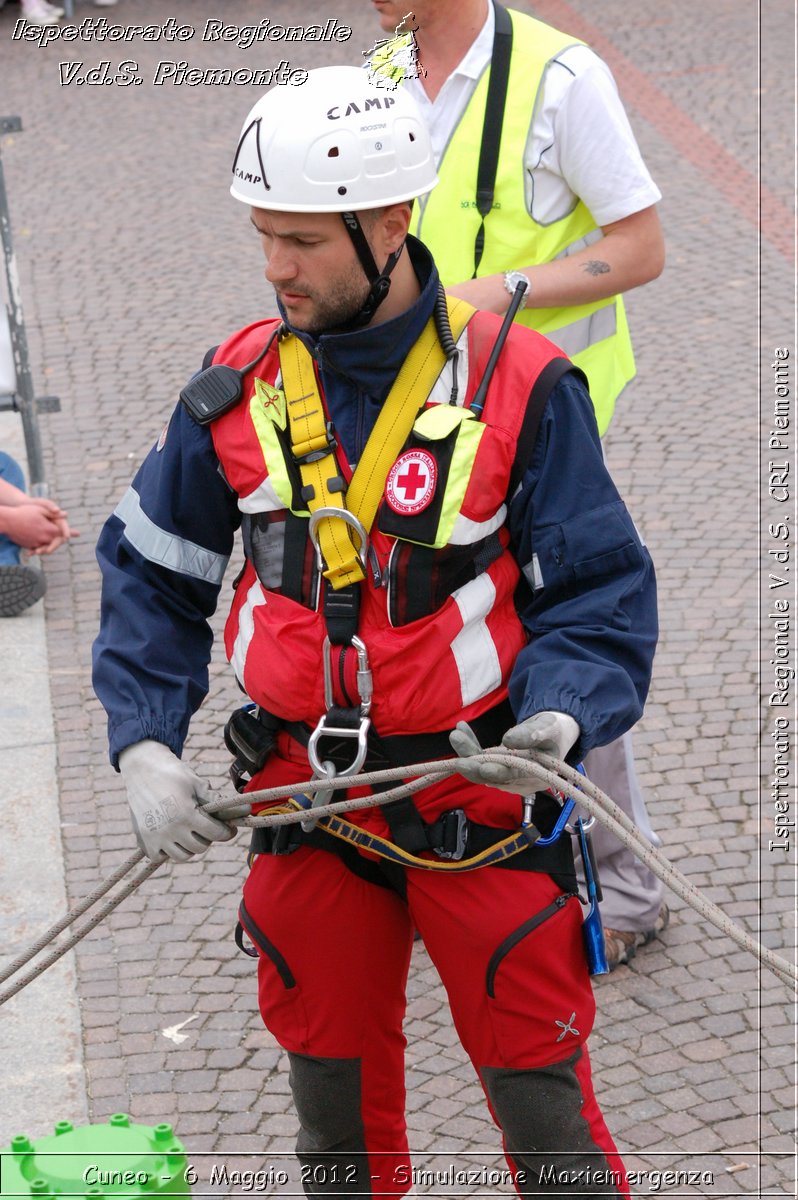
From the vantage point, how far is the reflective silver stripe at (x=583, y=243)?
374 centimetres

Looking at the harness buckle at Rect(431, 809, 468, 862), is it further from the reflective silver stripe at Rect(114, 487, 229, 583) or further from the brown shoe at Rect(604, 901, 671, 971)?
the brown shoe at Rect(604, 901, 671, 971)

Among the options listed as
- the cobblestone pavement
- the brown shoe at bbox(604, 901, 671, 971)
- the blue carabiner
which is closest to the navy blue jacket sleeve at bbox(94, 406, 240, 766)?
the blue carabiner

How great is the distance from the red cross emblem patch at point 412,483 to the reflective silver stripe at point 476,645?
17 centimetres

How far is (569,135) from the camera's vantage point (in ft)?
11.7

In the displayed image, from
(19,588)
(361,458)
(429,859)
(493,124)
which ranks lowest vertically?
(19,588)

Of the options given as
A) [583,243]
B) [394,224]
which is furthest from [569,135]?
[394,224]

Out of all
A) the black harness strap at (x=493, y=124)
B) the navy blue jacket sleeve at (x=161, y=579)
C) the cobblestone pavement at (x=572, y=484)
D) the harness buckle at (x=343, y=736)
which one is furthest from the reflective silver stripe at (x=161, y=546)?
the cobblestone pavement at (x=572, y=484)

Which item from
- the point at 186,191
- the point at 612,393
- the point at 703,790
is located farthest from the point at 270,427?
the point at 186,191

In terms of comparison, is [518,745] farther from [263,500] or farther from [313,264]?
[313,264]

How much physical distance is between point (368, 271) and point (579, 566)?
0.61m

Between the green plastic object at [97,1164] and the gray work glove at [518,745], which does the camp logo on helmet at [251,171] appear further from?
the green plastic object at [97,1164]

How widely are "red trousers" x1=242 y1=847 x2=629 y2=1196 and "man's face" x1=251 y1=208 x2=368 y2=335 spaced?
0.99 metres

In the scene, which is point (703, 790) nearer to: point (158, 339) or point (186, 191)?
point (158, 339)

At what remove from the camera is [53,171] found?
36.3 feet
